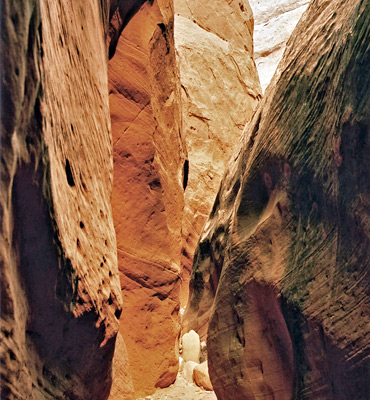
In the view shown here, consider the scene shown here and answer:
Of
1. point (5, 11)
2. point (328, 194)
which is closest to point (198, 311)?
point (328, 194)

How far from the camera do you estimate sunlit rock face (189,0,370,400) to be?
3186 millimetres

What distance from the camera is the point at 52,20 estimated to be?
261 cm

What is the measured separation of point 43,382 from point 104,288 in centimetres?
76

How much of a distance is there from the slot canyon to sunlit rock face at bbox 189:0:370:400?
0.01m

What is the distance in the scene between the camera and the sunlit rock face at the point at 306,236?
319 centimetres

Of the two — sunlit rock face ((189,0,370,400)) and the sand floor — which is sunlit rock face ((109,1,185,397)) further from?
sunlit rock face ((189,0,370,400))

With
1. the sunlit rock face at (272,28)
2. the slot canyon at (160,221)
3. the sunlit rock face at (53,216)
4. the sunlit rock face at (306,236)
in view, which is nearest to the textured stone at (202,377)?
the slot canyon at (160,221)

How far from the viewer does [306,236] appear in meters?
3.61

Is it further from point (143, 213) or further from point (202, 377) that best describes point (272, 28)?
point (202, 377)

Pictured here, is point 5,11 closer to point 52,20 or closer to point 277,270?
point 52,20

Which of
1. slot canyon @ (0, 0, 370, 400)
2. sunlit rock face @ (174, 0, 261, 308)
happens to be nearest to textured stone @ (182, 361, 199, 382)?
slot canyon @ (0, 0, 370, 400)

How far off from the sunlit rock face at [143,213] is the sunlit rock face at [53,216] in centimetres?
221

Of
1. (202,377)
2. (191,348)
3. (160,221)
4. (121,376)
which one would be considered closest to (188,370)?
(191,348)

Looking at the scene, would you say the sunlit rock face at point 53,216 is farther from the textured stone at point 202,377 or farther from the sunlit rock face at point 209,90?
the sunlit rock face at point 209,90
